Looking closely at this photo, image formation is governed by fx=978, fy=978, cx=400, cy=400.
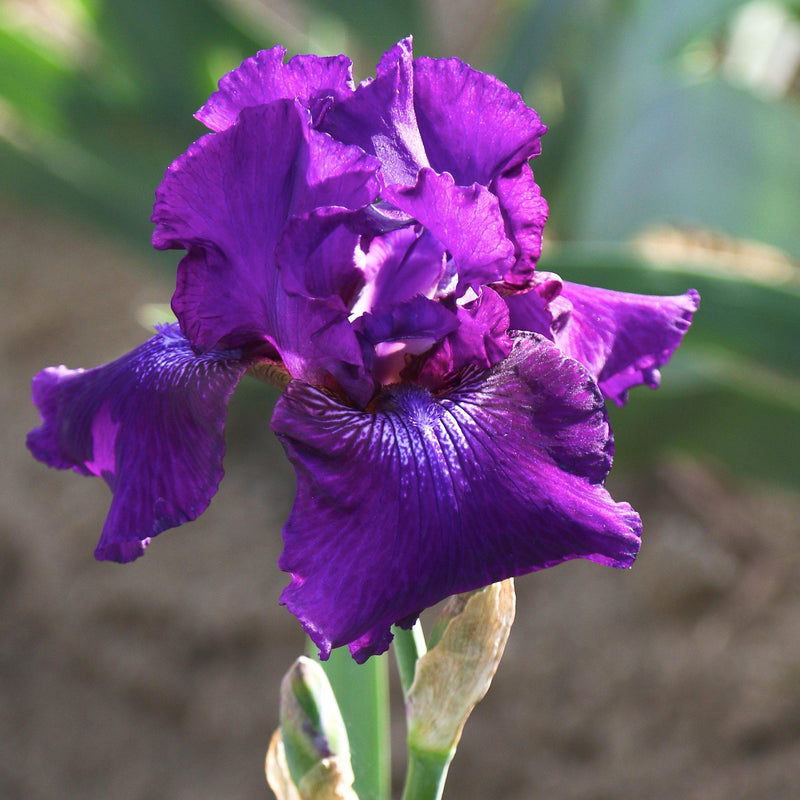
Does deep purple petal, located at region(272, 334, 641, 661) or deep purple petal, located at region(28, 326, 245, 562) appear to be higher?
deep purple petal, located at region(272, 334, 641, 661)

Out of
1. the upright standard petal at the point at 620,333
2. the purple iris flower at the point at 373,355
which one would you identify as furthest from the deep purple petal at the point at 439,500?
the upright standard petal at the point at 620,333

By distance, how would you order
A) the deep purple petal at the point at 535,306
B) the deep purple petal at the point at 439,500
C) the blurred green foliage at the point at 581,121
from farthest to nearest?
the blurred green foliage at the point at 581,121 < the deep purple petal at the point at 535,306 < the deep purple petal at the point at 439,500

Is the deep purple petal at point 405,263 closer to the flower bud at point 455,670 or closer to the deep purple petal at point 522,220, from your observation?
the deep purple petal at point 522,220

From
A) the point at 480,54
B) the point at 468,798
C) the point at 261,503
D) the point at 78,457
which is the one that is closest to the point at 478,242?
the point at 78,457

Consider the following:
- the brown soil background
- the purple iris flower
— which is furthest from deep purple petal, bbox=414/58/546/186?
the brown soil background

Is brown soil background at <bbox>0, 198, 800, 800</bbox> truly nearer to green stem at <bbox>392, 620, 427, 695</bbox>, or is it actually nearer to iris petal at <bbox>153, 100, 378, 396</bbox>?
green stem at <bbox>392, 620, 427, 695</bbox>

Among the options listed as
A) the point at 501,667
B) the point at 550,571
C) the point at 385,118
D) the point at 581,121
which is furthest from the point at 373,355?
the point at 581,121
